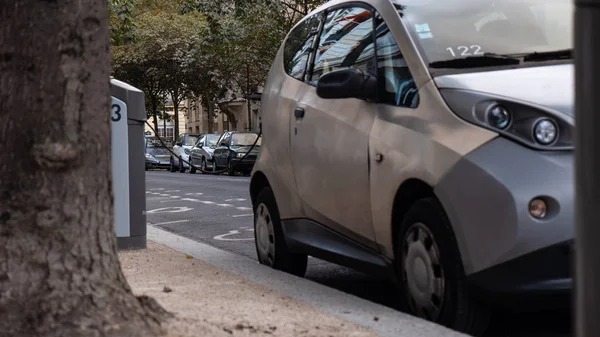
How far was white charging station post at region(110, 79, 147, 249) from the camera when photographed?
8086 mm

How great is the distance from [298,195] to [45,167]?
266cm

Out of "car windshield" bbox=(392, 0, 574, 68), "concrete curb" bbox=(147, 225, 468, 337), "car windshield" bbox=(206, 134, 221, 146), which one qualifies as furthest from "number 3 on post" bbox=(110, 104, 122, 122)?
"car windshield" bbox=(206, 134, 221, 146)

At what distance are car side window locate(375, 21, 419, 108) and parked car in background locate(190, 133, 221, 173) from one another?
33768mm

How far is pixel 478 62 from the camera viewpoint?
4926mm

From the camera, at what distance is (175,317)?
427 cm

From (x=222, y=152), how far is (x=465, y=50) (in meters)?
32.3

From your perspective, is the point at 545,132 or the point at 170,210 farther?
the point at 170,210

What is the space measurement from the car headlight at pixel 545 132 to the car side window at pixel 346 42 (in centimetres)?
130

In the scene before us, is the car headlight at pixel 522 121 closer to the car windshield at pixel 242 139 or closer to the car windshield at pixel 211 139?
the car windshield at pixel 242 139

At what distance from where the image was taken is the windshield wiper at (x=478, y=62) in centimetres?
491

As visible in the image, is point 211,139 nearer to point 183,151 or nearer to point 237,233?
point 183,151

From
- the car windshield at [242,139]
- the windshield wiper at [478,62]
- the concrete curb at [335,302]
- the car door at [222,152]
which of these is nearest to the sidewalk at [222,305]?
the concrete curb at [335,302]

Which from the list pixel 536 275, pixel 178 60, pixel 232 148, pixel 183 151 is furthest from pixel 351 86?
pixel 178 60

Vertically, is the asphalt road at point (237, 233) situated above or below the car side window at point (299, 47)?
below
